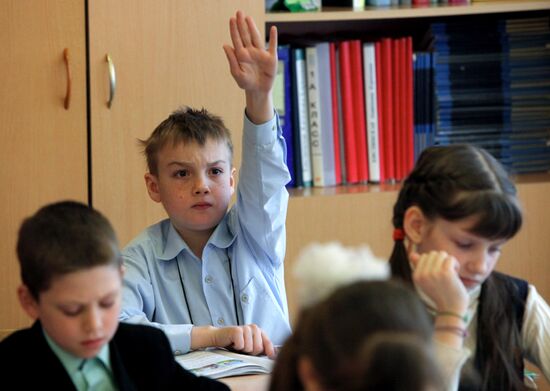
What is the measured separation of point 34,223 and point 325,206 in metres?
1.38

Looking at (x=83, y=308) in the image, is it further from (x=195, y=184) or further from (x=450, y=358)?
(x=195, y=184)

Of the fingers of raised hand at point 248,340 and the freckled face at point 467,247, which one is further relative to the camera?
the fingers of raised hand at point 248,340

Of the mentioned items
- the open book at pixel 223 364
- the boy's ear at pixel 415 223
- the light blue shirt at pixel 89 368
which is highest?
the boy's ear at pixel 415 223

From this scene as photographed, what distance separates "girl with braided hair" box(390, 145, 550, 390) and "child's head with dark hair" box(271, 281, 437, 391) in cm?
44

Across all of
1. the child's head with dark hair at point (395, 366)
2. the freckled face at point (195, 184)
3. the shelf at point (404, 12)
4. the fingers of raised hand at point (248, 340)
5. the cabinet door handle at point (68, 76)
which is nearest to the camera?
the child's head with dark hair at point (395, 366)

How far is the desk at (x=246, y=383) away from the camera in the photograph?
144 centimetres

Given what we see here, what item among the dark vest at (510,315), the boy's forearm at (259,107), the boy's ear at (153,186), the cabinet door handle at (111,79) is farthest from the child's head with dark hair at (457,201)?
the cabinet door handle at (111,79)

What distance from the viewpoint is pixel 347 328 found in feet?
2.70

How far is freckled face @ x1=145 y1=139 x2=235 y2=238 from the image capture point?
1.84 m

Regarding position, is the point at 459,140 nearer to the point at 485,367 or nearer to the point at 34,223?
the point at 485,367

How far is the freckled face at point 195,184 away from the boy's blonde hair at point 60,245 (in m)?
0.60

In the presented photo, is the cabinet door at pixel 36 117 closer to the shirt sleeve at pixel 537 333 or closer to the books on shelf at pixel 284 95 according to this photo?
the books on shelf at pixel 284 95

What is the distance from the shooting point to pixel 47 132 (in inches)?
94.7

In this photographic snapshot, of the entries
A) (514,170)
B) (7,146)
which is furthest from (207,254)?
(514,170)
